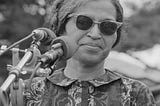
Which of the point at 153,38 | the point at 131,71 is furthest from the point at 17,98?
the point at 153,38

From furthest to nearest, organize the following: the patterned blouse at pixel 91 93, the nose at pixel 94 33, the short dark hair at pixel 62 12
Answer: the short dark hair at pixel 62 12, the patterned blouse at pixel 91 93, the nose at pixel 94 33

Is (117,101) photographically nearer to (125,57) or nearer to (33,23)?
(125,57)

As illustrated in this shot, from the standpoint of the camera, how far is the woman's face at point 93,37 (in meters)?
3.59

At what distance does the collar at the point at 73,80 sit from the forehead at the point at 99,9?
372mm

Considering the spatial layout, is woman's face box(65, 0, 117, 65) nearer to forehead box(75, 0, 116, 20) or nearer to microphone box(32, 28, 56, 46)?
forehead box(75, 0, 116, 20)

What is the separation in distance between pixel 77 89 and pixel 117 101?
0.26 m

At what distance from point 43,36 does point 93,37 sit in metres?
0.46

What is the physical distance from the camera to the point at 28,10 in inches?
560

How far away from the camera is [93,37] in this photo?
3574 mm

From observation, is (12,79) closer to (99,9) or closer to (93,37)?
(93,37)

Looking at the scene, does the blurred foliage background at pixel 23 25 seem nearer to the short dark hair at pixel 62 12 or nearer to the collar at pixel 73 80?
the short dark hair at pixel 62 12

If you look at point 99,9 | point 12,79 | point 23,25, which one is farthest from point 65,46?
point 23,25

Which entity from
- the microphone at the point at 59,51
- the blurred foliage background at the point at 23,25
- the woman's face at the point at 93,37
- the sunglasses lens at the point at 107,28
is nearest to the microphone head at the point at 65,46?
the microphone at the point at 59,51

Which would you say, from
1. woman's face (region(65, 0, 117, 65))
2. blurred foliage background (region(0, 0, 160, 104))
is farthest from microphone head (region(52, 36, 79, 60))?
blurred foliage background (region(0, 0, 160, 104))
